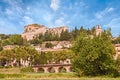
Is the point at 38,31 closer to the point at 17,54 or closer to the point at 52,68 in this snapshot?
the point at 17,54

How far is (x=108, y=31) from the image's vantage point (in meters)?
52.2

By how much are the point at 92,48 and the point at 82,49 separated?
7.18ft

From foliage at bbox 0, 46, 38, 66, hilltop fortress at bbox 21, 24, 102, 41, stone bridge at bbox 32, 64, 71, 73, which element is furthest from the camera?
hilltop fortress at bbox 21, 24, 102, 41

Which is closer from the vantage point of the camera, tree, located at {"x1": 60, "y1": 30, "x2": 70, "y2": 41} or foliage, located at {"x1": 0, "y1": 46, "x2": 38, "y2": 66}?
foliage, located at {"x1": 0, "y1": 46, "x2": 38, "y2": 66}

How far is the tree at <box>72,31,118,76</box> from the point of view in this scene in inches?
1965

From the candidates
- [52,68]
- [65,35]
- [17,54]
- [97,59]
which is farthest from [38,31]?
[97,59]

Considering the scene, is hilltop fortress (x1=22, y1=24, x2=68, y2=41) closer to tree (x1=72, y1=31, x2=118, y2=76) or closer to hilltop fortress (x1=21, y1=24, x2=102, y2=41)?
hilltop fortress (x1=21, y1=24, x2=102, y2=41)

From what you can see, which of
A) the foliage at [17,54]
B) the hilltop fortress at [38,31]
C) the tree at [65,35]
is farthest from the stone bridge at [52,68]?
the hilltop fortress at [38,31]

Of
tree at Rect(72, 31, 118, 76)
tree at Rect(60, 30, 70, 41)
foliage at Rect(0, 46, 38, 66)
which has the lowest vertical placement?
tree at Rect(72, 31, 118, 76)

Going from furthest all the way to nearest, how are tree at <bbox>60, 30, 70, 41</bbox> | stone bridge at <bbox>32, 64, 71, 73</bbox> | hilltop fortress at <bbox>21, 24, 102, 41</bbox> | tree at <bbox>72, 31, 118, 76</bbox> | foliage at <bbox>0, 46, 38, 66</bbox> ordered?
hilltop fortress at <bbox>21, 24, 102, 41</bbox>, tree at <bbox>60, 30, 70, 41</bbox>, foliage at <bbox>0, 46, 38, 66</bbox>, stone bridge at <bbox>32, 64, 71, 73</bbox>, tree at <bbox>72, 31, 118, 76</bbox>

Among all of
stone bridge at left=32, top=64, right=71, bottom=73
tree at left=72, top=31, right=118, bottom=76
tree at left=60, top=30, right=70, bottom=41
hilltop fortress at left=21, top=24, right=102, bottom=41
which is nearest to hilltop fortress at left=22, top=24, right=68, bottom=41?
hilltop fortress at left=21, top=24, right=102, bottom=41

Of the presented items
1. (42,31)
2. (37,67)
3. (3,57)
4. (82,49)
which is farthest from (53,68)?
(42,31)

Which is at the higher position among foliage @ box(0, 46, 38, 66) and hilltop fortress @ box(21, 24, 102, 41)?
hilltop fortress @ box(21, 24, 102, 41)

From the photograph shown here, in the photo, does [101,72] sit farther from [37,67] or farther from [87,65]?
[37,67]
